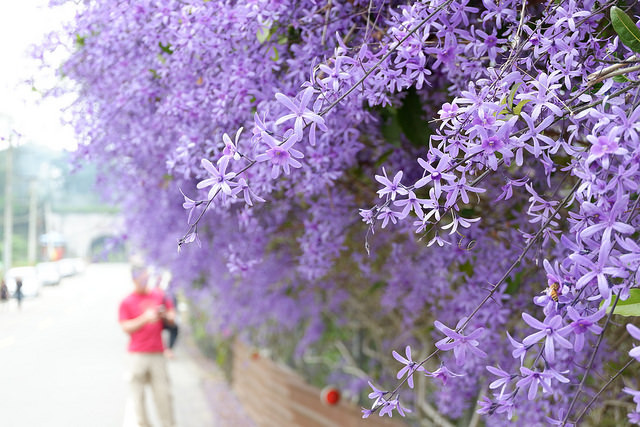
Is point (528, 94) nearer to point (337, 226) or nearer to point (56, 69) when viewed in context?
point (337, 226)

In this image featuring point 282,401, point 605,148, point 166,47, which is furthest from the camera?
point 282,401

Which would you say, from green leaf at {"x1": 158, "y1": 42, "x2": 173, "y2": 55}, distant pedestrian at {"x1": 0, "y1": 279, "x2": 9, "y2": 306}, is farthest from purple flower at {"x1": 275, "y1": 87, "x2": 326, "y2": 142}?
distant pedestrian at {"x1": 0, "y1": 279, "x2": 9, "y2": 306}

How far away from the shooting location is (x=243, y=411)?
8.75m

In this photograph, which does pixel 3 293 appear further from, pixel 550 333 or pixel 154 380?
pixel 550 333

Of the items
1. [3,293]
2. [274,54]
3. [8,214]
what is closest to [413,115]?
[274,54]

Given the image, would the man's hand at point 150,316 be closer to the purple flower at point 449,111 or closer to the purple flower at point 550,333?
the purple flower at point 449,111

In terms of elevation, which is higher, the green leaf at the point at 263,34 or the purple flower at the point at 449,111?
the green leaf at the point at 263,34

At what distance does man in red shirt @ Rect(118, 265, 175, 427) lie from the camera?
21.2 feet

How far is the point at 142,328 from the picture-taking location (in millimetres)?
6578

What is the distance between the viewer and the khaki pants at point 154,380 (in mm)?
6492

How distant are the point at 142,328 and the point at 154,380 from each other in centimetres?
51

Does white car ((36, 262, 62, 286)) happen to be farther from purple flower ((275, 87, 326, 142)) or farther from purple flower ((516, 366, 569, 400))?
purple flower ((516, 366, 569, 400))

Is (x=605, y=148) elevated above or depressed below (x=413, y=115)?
above

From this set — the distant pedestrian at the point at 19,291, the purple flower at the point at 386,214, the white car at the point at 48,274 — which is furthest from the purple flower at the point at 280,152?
the white car at the point at 48,274
